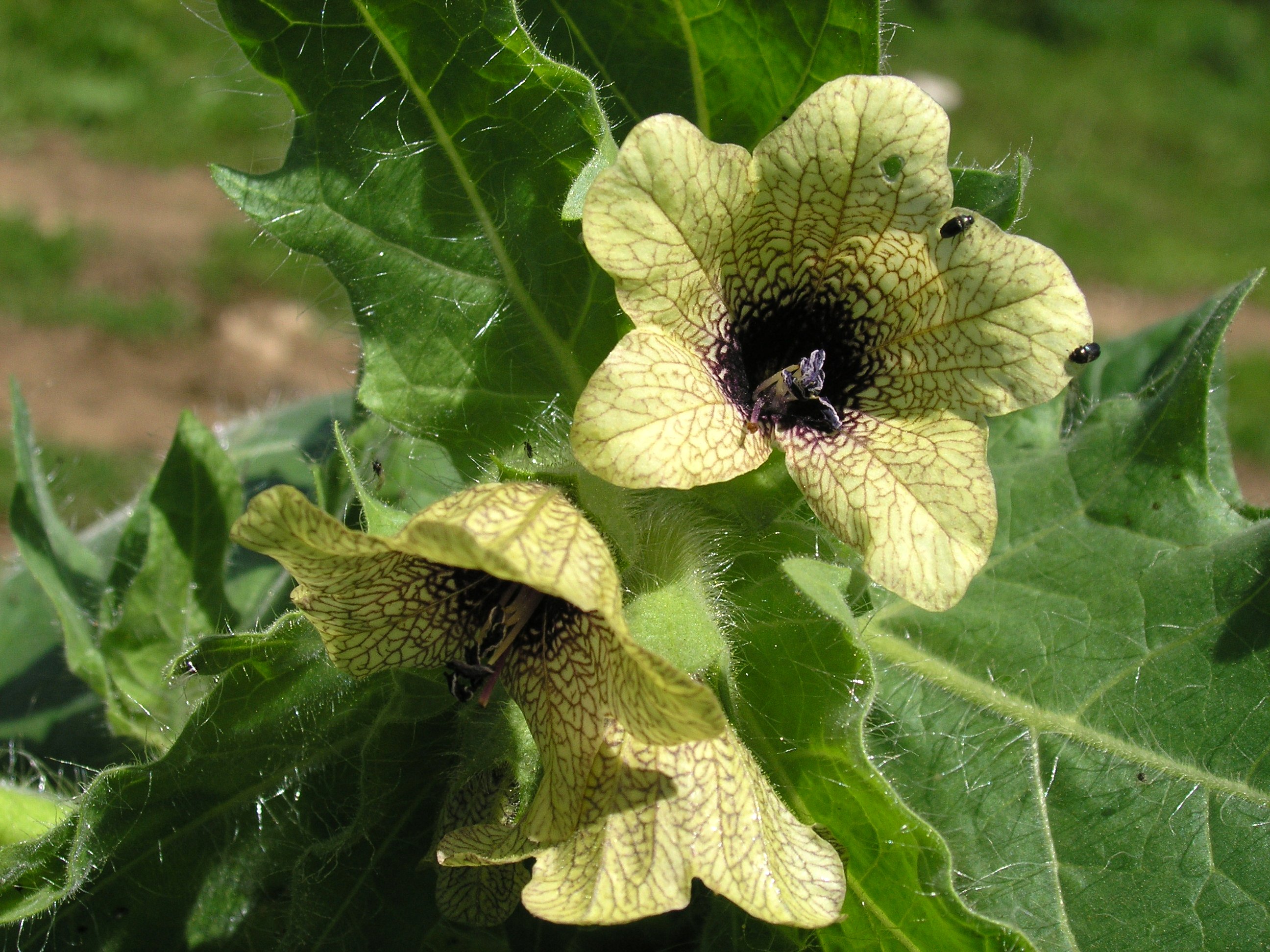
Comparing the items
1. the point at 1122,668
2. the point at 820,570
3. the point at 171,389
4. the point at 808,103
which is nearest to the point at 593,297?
the point at 808,103

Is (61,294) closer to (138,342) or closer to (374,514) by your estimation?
(138,342)

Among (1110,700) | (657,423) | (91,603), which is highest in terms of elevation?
(657,423)

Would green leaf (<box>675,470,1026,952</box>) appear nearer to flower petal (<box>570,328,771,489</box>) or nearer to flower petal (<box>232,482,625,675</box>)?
flower petal (<box>570,328,771,489</box>)

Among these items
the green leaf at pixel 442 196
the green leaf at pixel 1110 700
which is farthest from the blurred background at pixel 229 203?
the green leaf at pixel 1110 700

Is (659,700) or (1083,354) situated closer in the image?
(659,700)

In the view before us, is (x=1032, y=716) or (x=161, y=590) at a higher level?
(x=1032, y=716)

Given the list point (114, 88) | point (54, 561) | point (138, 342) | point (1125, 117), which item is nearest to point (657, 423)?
point (54, 561)

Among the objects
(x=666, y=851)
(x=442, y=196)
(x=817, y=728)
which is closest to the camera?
(x=666, y=851)
